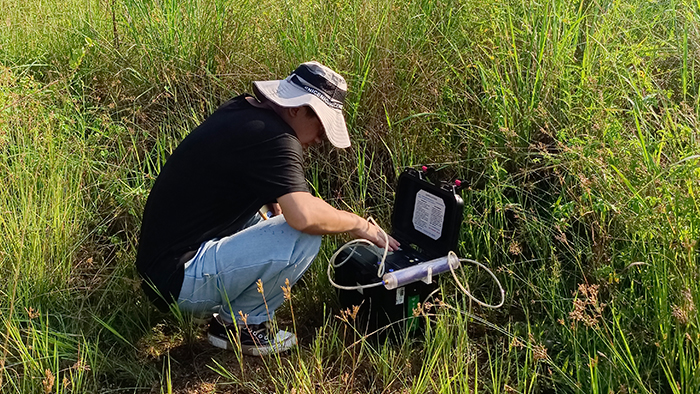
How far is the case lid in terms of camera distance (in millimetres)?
2715

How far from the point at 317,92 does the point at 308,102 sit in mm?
95

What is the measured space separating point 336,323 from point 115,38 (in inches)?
98.6

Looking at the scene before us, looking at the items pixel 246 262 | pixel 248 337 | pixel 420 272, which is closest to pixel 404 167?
pixel 420 272

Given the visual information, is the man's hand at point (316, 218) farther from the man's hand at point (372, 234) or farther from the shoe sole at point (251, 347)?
the shoe sole at point (251, 347)

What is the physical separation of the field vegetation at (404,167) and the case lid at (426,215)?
21 cm

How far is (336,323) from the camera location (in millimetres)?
3000

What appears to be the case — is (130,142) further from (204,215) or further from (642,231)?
(642,231)

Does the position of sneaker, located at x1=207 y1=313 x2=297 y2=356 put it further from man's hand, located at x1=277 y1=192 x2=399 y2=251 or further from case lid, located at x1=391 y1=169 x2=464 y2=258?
case lid, located at x1=391 y1=169 x2=464 y2=258

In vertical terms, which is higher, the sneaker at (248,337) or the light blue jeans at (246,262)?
the light blue jeans at (246,262)

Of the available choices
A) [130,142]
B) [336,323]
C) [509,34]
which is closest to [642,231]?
[336,323]

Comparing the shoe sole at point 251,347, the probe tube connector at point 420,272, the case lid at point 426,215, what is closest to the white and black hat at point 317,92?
the case lid at point 426,215

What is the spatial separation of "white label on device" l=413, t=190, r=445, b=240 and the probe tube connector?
0.13 meters

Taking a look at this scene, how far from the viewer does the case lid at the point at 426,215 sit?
2715mm

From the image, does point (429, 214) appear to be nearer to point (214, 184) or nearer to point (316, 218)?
point (316, 218)
